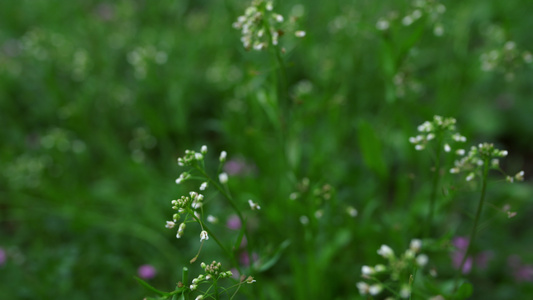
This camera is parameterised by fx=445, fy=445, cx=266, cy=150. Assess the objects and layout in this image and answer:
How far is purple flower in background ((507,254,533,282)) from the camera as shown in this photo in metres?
2.90

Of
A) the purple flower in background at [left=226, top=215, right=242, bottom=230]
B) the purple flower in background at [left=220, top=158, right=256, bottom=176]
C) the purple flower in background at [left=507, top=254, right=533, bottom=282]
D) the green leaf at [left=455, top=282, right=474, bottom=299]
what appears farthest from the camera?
the purple flower in background at [left=220, top=158, right=256, bottom=176]

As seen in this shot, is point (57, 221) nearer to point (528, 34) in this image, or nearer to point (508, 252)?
point (508, 252)

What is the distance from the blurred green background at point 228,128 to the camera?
2934mm

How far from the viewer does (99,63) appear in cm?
457

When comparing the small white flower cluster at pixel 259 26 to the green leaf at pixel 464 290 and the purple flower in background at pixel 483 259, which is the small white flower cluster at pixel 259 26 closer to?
the green leaf at pixel 464 290

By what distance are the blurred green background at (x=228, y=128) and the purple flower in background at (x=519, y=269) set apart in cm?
5

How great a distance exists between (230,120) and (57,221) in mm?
1655

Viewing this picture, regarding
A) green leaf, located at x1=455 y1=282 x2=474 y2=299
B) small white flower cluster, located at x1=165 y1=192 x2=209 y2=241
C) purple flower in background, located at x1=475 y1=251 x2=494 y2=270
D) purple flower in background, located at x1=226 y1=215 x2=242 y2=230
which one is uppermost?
purple flower in background, located at x1=226 y1=215 x2=242 y2=230

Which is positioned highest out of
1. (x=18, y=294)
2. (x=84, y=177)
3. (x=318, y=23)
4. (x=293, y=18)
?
(x=318, y=23)

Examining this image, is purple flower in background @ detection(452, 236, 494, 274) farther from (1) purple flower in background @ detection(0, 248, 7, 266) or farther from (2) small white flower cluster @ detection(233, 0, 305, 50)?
(1) purple flower in background @ detection(0, 248, 7, 266)

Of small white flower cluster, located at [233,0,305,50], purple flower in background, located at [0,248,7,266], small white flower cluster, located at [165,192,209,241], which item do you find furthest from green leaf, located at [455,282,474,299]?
purple flower in background, located at [0,248,7,266]

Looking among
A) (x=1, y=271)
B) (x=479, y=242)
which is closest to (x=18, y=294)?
(x=1, y=271)

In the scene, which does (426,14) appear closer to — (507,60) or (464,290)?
(507,60)

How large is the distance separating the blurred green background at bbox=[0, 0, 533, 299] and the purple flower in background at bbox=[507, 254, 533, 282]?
5 cm
